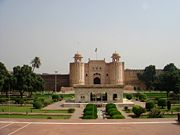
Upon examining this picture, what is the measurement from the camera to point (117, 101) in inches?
1328

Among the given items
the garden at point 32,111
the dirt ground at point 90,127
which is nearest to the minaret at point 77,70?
the garden at point 32,111

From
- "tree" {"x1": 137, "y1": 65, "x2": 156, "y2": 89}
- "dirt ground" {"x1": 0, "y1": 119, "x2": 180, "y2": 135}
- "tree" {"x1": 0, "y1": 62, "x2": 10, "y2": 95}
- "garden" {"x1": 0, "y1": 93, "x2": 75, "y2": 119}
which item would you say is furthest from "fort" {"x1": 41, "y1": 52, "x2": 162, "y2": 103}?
"dirt ground" {"x1": 0, "y1": 119, "x2": 180, "y2": 135}

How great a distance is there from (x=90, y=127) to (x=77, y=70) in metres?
50.6

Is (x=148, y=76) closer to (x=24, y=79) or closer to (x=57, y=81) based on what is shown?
(x=57, y=81)

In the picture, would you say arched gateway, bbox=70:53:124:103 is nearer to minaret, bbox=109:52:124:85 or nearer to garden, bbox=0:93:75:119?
minaret, bbox=109:52:124:85

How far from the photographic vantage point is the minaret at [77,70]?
65.8m

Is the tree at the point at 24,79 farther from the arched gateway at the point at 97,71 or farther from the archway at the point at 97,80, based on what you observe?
the archway at the point at 97,80

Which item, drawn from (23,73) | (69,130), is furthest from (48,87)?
(69,130)

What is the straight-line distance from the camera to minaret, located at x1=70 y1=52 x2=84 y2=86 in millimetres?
65812

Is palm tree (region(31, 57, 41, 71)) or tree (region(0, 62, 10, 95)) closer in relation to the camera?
tree (region(0, 62, 10, 95))

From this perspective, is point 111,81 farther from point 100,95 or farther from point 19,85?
point 100,95

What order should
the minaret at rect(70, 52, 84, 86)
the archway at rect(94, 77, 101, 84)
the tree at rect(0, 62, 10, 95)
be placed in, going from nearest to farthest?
Result: the tree at rect(0, 62, 10, 95), the minaret at rect(70, 52, 84, 86), the archway at rect(94, 77, 101, 84)

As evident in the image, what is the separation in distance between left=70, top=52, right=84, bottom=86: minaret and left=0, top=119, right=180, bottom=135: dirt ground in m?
48.3

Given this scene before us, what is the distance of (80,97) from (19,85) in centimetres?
1251
